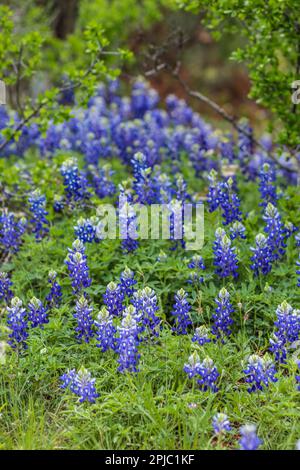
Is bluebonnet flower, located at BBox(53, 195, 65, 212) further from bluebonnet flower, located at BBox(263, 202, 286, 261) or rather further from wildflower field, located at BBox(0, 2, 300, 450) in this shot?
bluebonnet flower, located at BBox(263, 202, 286, 261)

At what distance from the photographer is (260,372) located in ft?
11.3

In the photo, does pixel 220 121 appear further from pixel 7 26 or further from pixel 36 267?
pixel 36 267

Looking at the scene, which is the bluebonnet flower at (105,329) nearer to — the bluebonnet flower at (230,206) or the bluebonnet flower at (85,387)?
the bluebonnet flower at (85,387)

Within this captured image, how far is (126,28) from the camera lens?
396 inches

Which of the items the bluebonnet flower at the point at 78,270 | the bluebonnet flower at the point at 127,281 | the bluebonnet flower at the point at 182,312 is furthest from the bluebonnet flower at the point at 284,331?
the bluebonnet flower at the point at 78,270

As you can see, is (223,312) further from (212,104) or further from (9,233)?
(212,104)

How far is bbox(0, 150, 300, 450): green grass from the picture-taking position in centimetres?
337

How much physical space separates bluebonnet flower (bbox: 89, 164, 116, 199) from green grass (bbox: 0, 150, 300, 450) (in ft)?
2.56

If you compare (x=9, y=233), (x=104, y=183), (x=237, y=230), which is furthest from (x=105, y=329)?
(x=104, y=183)

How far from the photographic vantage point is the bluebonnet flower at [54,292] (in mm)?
4316

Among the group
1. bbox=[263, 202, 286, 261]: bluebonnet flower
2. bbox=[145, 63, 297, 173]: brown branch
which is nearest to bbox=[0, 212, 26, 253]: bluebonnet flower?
bbox=[263, 202, 286, 261]: bluebonnet flower

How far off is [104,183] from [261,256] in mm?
1854

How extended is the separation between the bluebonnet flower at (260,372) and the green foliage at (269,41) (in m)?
2.59
